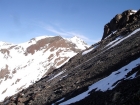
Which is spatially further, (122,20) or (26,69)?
(26,69)

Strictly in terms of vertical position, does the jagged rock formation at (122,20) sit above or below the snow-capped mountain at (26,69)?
below

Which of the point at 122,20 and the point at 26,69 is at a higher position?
the point at 26,69

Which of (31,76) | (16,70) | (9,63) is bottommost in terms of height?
(31,76)

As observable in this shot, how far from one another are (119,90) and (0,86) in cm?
15038

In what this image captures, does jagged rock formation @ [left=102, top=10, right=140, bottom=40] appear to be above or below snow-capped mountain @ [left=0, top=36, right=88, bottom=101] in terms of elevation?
below

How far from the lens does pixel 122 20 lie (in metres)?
80.2

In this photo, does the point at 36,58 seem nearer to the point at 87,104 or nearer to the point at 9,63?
the point at 9,63

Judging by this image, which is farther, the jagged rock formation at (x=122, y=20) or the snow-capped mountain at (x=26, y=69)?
the snow-capped mountain at (x=26, y=69)

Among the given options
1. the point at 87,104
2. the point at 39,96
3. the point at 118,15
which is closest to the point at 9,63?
the point at 118,15

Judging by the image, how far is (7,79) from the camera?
553ft

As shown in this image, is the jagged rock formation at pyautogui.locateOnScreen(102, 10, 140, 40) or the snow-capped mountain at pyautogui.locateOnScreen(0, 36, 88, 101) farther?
the snow-capped mountain at pyautogui.locateOnScreen(0, 36, 88, 101)

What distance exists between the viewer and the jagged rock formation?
73375mm

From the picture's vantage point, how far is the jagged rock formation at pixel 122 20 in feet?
241

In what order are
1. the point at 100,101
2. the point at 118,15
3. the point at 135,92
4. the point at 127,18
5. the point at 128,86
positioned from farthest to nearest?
the point at 118,15, the point at 127,18, the point at 100,101, the point at 128,86, the point at 135,92
